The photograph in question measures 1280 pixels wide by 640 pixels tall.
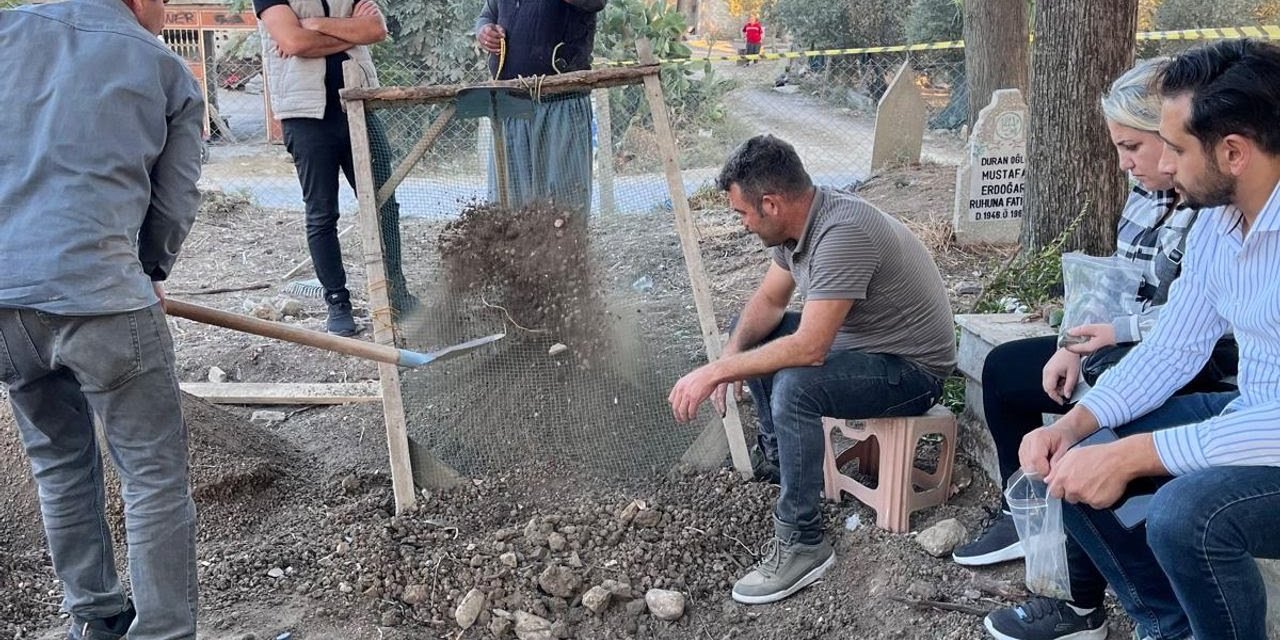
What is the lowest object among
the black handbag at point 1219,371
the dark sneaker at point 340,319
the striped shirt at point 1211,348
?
the dark sneaker at point 340,319

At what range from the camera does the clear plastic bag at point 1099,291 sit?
3012mm

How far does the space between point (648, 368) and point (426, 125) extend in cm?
118

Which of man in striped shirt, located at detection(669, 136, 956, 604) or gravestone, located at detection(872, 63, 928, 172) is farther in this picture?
gravestone, located at detection(872, 63, 928, 172)

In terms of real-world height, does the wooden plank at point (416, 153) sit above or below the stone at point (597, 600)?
above

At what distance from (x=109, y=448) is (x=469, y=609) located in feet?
3.52

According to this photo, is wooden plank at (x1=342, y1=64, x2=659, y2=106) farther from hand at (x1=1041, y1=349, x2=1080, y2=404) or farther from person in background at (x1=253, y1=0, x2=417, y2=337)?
hand at (x1=1041, y1=349, x2=1080, y2=404)

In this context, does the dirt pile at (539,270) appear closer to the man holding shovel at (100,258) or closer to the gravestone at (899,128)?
the man holding shovel at (100,258)

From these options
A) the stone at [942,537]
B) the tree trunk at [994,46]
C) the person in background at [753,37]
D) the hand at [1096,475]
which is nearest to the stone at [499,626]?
the stone at [942,537]

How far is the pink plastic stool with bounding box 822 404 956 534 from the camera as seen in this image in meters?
3.28

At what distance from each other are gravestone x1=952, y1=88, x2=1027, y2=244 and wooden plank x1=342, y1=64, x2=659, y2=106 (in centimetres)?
293

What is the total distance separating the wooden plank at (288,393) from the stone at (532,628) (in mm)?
1849

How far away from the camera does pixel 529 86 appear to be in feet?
12.1

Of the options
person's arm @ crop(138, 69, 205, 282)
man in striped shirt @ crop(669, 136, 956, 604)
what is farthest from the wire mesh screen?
person's arm @ crop(138, 69, 205, 282)

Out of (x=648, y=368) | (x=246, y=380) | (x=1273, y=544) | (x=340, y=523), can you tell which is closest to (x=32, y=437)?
(x=340, y=523)
